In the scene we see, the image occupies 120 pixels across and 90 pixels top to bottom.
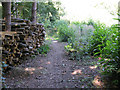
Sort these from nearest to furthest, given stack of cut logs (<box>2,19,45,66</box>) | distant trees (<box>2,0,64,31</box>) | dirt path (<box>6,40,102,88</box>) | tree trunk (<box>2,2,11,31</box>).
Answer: dirt path (<box>6,40,102,88</box>) < stack of cut logs (<box>2,19,45,66</box>) < tree trunk (<box>2,2,11,31</box>) < distant trees (<box>2,0,64,31</box>)

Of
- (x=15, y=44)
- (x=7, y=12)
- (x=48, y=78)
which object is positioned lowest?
(x=48, y=78)

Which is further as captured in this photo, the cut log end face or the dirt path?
the cut log end face

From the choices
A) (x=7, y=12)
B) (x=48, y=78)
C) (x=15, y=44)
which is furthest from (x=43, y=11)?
(x=48, y=78)

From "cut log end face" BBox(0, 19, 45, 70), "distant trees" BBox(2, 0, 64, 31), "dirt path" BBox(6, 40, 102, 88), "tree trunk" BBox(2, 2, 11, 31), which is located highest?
"distant trees" BBox(2, 0, 64, 31)

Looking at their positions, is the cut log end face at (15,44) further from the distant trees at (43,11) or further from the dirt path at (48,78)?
the distant trees at (43,11)

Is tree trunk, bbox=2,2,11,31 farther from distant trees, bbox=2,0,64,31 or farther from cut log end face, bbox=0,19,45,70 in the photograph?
distant trees, bbox=2,0,64,31

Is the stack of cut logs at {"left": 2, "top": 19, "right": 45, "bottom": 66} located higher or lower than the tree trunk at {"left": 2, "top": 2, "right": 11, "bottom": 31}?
lower

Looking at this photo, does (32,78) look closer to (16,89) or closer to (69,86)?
(16,89)

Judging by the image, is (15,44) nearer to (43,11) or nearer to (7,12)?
(7,12)

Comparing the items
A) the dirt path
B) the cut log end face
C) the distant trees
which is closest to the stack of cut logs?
the cut log end face

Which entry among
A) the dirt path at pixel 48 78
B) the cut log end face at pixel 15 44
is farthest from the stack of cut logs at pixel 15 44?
the dirt path at pixel 48 78

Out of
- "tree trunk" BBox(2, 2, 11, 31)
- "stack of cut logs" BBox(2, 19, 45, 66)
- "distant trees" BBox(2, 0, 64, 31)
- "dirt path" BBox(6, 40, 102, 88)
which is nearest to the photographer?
"dirt path" BBox(6, 40, 102, 88)

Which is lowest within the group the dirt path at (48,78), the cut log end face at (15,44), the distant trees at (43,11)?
the dirt path at (48,78)

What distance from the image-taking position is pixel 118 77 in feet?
9.30
